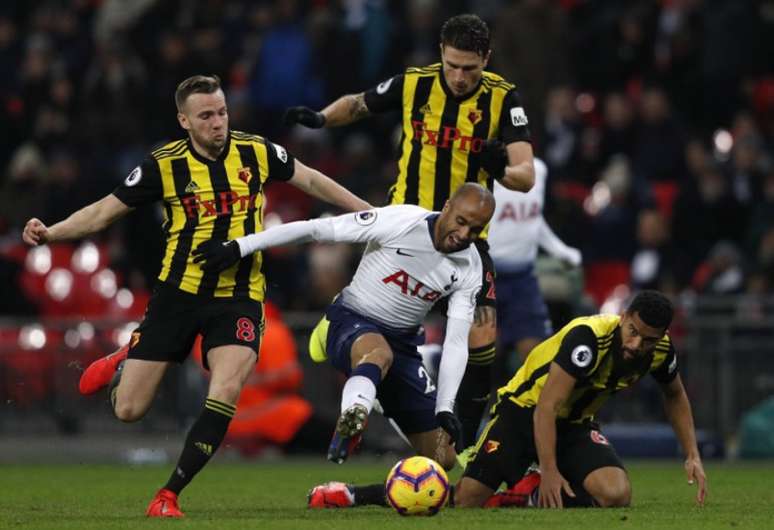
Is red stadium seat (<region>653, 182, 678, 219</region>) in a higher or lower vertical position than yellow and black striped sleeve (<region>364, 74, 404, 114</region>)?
higher

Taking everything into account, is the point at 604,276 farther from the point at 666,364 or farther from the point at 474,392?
the point at 666,364

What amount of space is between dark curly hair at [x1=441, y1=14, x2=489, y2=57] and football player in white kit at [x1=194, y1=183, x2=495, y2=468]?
981 mm

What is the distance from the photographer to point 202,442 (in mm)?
9422

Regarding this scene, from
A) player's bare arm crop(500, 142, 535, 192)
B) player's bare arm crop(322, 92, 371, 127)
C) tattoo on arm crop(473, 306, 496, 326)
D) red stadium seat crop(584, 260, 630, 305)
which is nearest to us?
player's bare arm crop(500, 142, 535, 192)

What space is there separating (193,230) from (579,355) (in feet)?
7.25

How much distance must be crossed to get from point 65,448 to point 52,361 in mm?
842

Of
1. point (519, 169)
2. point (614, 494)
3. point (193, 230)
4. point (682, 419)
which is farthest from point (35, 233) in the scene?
point (682, 419)

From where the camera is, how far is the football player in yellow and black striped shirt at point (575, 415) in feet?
31.6

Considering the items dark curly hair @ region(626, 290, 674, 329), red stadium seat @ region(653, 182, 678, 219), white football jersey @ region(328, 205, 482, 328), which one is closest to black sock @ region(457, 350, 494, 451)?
white football jersey @ region(328, 205, 482, 328)

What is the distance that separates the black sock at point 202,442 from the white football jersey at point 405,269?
113 cm

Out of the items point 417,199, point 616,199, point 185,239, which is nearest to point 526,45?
point 616,199

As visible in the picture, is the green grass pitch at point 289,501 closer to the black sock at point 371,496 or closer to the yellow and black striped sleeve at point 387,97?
the black sock at point 371,496

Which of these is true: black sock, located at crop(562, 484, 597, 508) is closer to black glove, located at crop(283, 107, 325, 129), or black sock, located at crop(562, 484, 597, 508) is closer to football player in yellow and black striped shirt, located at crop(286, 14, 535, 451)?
football player in yellow and black striped shirt, located at crop(286, 14, 535, 451)

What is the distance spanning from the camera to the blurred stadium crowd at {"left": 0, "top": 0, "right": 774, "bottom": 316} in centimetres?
1764
